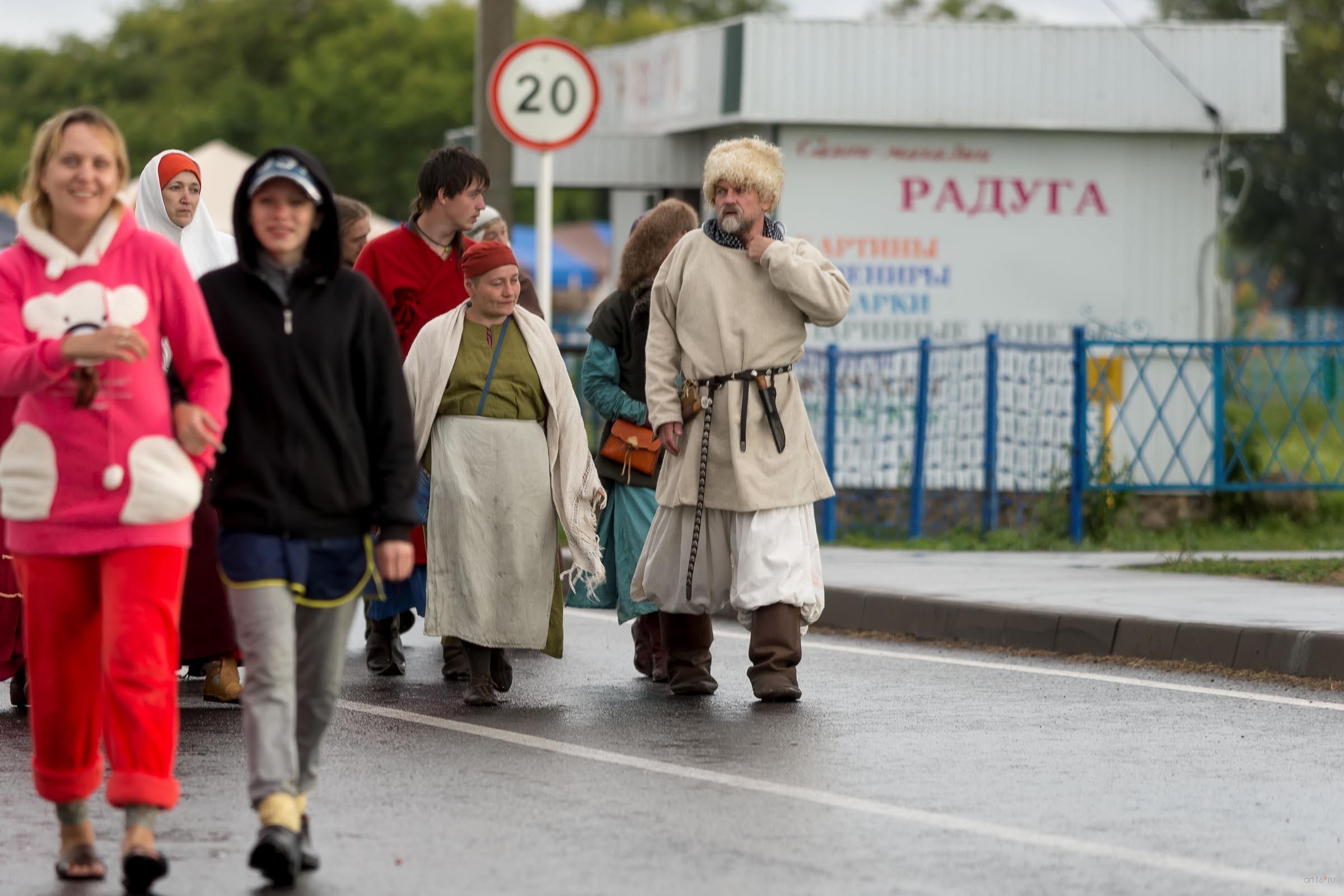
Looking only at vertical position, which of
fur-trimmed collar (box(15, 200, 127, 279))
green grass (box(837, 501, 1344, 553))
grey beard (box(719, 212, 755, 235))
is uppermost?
grey beard (box(719, 212, 755, 235))

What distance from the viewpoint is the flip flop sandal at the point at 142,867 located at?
5.13 metres

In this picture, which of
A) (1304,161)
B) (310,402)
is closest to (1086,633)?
(310,402)

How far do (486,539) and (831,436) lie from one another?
297 inches

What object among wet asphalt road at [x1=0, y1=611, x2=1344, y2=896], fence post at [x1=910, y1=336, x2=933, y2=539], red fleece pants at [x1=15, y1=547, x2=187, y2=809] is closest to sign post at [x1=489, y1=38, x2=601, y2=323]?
fence post at [x1=910, y1=336, x2=933, y2=539]

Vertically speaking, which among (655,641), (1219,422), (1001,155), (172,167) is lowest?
(655,641)

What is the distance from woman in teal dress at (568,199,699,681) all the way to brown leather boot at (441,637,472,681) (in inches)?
19.6

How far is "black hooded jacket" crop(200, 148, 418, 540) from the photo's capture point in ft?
17.8

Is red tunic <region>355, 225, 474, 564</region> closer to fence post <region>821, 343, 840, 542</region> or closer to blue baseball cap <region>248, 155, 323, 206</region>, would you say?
blue baseball cap <region>248, 155, 323, 206</region>

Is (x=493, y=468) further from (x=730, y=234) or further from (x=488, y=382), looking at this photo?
(x=730, y=234)

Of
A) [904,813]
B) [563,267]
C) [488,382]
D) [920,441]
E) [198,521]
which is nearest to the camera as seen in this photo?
[904,813]

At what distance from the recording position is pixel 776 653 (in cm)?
848

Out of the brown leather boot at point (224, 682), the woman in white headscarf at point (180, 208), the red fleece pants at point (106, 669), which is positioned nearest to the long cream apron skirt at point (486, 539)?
the brown leather boot at point (224, 682)

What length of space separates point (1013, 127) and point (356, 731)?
1022cm

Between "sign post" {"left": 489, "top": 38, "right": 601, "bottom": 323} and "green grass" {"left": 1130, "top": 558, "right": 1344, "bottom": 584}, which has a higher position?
"sign post" {"left": 489, "top": 38, "right": 601, "bottom": 323}
